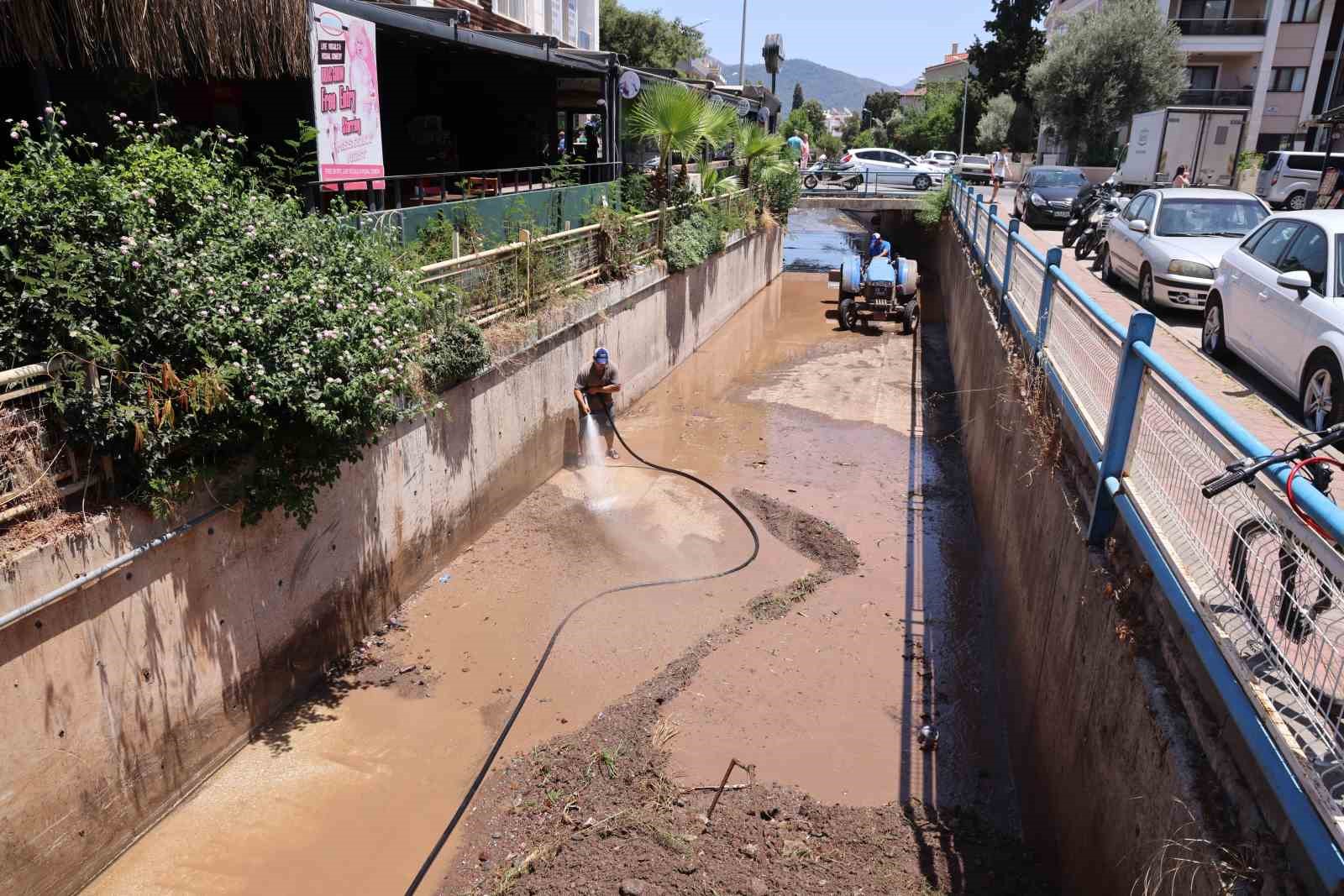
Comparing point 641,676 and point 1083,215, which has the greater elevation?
point 1083,215

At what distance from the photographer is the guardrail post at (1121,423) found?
4.59 metres

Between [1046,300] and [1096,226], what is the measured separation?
36.3ft

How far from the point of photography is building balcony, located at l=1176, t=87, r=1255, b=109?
4412 centimetres

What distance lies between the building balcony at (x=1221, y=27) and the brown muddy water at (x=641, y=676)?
143 feet

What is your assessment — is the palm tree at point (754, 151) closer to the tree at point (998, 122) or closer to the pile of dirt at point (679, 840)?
the pile of dirt at point (679, 840)

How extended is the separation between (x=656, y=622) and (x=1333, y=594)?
5.67 meters

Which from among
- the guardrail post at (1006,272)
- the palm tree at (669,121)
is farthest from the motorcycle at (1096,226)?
the palm tree at (669,121)

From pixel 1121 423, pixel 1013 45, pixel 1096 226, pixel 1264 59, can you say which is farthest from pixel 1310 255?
pixel 1013 45

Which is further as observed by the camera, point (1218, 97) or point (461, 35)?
point (1218, 97)

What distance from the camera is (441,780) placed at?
19.5 feet

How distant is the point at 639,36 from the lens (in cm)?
4606

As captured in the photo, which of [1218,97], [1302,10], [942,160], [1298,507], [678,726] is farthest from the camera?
[942,160]

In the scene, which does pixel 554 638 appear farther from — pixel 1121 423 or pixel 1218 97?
pixel 1218 97

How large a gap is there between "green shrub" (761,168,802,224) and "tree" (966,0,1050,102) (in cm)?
3397
